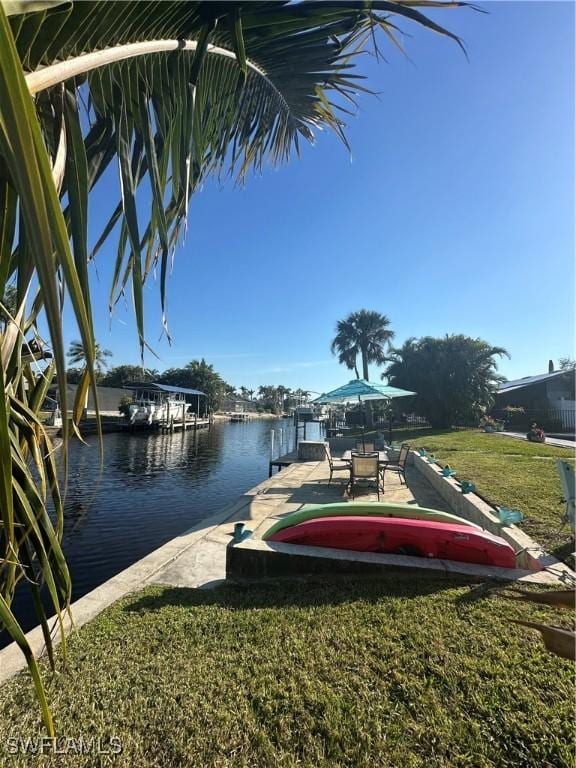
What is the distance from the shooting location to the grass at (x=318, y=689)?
79.6 inches

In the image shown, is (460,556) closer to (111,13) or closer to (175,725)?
(175,725)

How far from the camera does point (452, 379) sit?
2856 centimetres

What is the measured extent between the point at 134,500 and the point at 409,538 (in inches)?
440

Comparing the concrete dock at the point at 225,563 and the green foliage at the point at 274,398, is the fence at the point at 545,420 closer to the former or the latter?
the concrete dock at the point at 225,563

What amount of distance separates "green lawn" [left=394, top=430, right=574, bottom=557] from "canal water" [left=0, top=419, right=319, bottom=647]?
5577 millimetres

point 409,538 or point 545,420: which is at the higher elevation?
point 545,420

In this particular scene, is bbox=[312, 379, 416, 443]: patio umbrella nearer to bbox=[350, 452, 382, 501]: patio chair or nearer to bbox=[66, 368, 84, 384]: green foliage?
bbox=[350, 452, 382, 501]: patio chair

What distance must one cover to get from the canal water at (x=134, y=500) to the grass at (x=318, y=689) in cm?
117

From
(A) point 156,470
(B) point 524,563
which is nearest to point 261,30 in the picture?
(B) point 524,563

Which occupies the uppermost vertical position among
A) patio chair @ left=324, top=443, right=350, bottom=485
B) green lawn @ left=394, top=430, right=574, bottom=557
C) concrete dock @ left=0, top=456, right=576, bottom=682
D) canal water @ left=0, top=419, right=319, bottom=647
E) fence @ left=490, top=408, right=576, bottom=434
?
fence @ left=490, top=408, right=576, bottom=434

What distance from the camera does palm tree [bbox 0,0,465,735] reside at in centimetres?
69

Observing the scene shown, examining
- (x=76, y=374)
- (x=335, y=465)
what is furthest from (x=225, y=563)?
(x=76, y=374)

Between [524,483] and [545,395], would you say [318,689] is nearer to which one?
[524,483]

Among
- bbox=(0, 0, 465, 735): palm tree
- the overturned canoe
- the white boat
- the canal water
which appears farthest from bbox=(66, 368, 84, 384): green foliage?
the white boat
